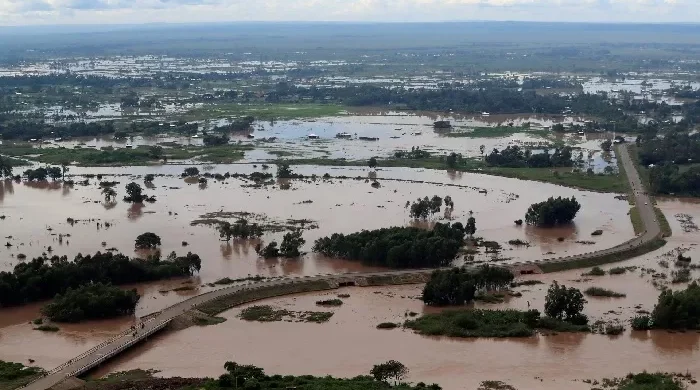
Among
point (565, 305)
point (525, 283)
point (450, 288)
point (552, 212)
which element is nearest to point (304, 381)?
point (450, 288)

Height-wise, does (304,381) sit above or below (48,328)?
above

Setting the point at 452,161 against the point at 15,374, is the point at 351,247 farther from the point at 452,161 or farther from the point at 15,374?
the point at 452,161

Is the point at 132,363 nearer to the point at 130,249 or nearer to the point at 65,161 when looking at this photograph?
the point at 130,249

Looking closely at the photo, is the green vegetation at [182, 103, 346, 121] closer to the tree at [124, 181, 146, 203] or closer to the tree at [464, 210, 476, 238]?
the tree at [124, 181, 146, 203]

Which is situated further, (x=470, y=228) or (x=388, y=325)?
(x=470, y=228)

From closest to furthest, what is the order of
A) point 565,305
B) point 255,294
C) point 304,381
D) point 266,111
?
point 304,381 < point 565,305 < point 255,294 < point 266,111

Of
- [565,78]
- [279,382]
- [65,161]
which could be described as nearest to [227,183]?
[65,161]


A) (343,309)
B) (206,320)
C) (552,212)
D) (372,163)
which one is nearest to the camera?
(206,320)
